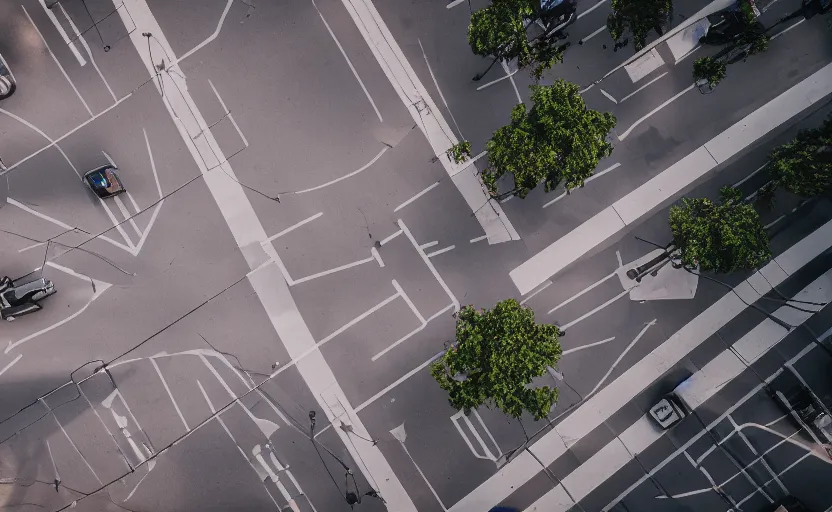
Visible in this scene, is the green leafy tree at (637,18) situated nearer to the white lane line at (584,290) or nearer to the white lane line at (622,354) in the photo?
the white lane line at (584,290)

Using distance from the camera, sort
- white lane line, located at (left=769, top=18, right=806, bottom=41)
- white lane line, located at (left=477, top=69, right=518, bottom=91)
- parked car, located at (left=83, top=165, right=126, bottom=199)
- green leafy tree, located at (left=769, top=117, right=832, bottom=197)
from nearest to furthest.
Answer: green leafy tree, located at (left=769, top=117, right=832, bottom=197) < parked car, located at (left=83, top=165, right=126, bottom=199) < white lane line, located at (left=477, top=69, right=518, bottom=91) < white lane line, located at (left=769, top=18, right=806, bottom=41)

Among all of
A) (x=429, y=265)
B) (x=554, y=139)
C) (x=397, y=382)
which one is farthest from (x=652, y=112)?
(x=397, y=382)

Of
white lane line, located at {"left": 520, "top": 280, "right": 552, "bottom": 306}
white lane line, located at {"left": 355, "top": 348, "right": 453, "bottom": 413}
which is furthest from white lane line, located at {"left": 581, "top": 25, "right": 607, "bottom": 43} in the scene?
white lane line, located at {"left": 355, "top": 348, "right": 453, "bottom": 413}

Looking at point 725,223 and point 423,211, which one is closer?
point 725,223

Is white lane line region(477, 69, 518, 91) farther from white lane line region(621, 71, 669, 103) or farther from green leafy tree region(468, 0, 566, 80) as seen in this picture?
white lane line region(621, 71, 669, 103)

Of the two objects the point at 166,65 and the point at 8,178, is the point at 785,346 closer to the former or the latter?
the point at 166,65

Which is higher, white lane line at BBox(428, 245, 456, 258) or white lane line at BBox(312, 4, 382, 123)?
white lane line at BBox(312, 4, 382, 123)

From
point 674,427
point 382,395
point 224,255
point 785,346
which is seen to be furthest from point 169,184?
point 785,346
